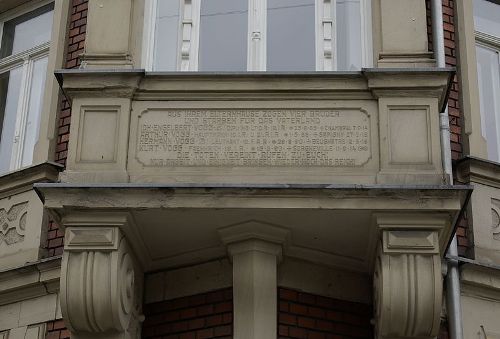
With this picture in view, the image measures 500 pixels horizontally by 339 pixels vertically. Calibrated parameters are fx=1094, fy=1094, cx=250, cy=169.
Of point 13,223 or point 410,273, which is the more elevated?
point 13,223

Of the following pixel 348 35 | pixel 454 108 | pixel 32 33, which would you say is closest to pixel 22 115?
pixel 32 33

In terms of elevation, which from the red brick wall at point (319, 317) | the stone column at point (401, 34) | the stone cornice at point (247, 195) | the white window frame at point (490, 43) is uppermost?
the white window frame at point (490, 43)

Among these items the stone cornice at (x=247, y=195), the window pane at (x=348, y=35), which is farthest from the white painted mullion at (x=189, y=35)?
the stone cornice at (x=247, y=195)

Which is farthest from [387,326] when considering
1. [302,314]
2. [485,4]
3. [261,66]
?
[485,4]

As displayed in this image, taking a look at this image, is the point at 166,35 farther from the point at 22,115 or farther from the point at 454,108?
the point at 454,108

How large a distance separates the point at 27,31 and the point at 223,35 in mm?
2828

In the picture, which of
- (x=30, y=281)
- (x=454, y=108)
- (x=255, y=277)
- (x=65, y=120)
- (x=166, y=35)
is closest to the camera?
(x=255, y=277)

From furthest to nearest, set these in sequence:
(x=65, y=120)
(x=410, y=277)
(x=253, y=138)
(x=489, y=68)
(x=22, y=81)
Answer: (x=22, y=81), (x=489, y=68), (x=65, y=120), (x=253, y=138), (x=410, y=277)

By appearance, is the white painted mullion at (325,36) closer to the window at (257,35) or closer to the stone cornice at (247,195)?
the window at (257,35)

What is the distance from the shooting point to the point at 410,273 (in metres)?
7.56

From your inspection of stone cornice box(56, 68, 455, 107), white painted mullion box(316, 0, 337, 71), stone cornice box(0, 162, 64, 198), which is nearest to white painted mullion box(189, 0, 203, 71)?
stone cornice box(56, 68, 455, 107)

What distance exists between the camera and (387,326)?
7.64m

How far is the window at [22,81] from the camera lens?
10.1 m

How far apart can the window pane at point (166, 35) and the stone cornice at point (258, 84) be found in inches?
16.5
